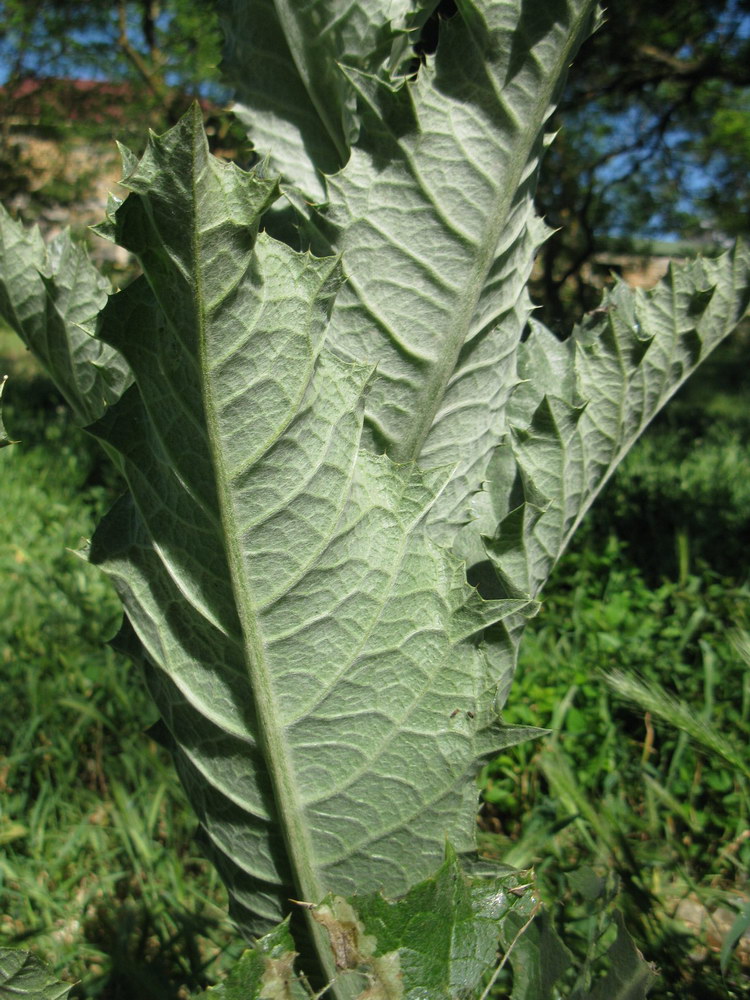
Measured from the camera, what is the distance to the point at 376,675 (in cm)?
106

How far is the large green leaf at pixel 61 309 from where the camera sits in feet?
3.76

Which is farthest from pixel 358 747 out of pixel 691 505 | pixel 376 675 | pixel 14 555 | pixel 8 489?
pixel 8 489

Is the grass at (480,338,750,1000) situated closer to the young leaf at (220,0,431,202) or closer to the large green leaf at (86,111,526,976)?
the large green leaf at (86,111,526,976)

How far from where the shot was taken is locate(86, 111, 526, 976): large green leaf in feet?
2.97

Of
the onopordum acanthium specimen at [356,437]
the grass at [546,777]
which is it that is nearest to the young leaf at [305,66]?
the onopordum acanthium specimen at [356,437]

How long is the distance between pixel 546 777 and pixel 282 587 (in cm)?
155

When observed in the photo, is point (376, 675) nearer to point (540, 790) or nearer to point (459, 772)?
point (459, 772)

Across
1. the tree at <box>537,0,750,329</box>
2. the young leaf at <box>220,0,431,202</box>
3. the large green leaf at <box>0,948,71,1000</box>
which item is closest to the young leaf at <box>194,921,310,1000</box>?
the large green leaf at <box>0,948,71,1000</box>

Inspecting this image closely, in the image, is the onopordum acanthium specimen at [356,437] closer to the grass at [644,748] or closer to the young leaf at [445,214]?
the young leaf at [445,214]

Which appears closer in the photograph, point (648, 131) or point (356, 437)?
point (356, 437)

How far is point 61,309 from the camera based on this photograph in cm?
117

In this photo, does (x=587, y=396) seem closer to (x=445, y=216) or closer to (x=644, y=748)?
(x=445, y=216)

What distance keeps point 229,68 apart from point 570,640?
2460 mm

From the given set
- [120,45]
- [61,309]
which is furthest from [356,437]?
[120,45]
